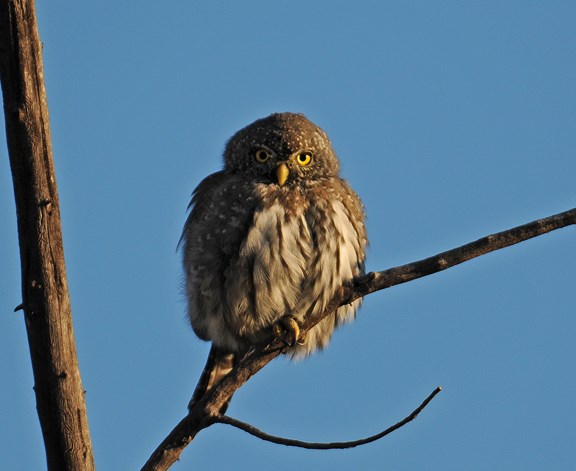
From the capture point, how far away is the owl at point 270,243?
5.06 meters

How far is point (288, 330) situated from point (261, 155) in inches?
46.9

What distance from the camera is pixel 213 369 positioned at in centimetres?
588

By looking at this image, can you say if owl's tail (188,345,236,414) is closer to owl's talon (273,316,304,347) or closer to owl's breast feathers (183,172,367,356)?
owl's breast feathers (183,172,367,356)

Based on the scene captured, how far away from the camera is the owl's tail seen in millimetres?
5832

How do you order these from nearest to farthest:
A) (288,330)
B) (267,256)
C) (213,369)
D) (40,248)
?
1. (40,248)
2. (267,256)
3. (288,330)
4. (213,369)

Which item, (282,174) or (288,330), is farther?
(282,174)

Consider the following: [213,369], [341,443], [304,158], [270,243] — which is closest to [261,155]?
[304,158]

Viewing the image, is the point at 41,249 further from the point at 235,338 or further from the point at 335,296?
the point at 235,338

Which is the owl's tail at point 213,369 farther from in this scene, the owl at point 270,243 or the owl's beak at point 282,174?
the owl's beak at point 282,174

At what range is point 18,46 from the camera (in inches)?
130

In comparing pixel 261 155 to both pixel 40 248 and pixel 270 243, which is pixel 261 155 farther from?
pixel 40 248

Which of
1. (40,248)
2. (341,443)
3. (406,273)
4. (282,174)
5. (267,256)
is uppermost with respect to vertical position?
(282,174)

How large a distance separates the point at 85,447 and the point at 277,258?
176 cm

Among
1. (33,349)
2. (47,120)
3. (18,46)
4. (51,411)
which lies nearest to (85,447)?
(51,411)
